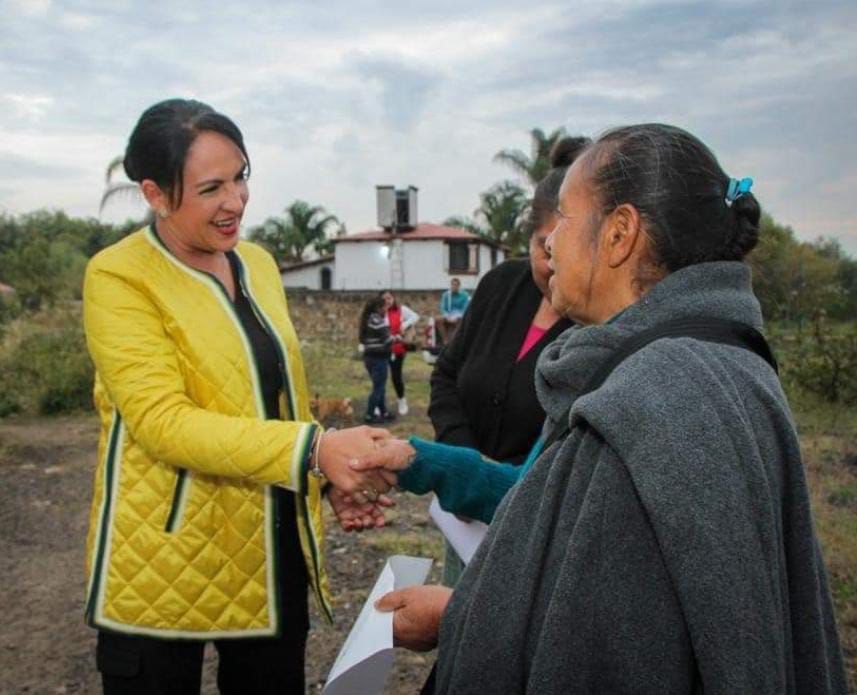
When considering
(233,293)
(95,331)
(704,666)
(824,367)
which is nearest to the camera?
(704,666)

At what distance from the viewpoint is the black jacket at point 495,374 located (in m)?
2.76

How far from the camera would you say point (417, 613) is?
175 centimetres

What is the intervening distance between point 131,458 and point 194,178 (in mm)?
784

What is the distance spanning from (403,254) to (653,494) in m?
38.9

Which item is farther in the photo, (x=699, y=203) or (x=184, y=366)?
(x=184, y=366)

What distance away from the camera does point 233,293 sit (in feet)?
7.87

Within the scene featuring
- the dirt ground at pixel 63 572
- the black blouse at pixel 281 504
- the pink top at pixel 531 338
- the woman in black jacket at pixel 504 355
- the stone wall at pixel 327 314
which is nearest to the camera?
the black blouse at pixel 281 504

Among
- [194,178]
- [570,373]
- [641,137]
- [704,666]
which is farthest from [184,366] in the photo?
[704,666]

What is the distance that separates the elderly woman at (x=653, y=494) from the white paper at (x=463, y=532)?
34.6 inches

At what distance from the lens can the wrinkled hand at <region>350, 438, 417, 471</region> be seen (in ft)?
7.32

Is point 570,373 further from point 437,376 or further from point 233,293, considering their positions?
point 437,376

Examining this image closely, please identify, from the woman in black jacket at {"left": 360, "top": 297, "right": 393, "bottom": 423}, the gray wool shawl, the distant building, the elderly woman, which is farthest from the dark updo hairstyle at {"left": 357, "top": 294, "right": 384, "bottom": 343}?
the distant building

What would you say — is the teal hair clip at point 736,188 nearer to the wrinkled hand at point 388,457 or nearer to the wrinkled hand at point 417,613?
the wrinkled hand at point 417,613

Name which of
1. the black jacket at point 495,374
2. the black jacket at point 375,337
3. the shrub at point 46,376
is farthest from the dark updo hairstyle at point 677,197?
the shrub at point 46,376
